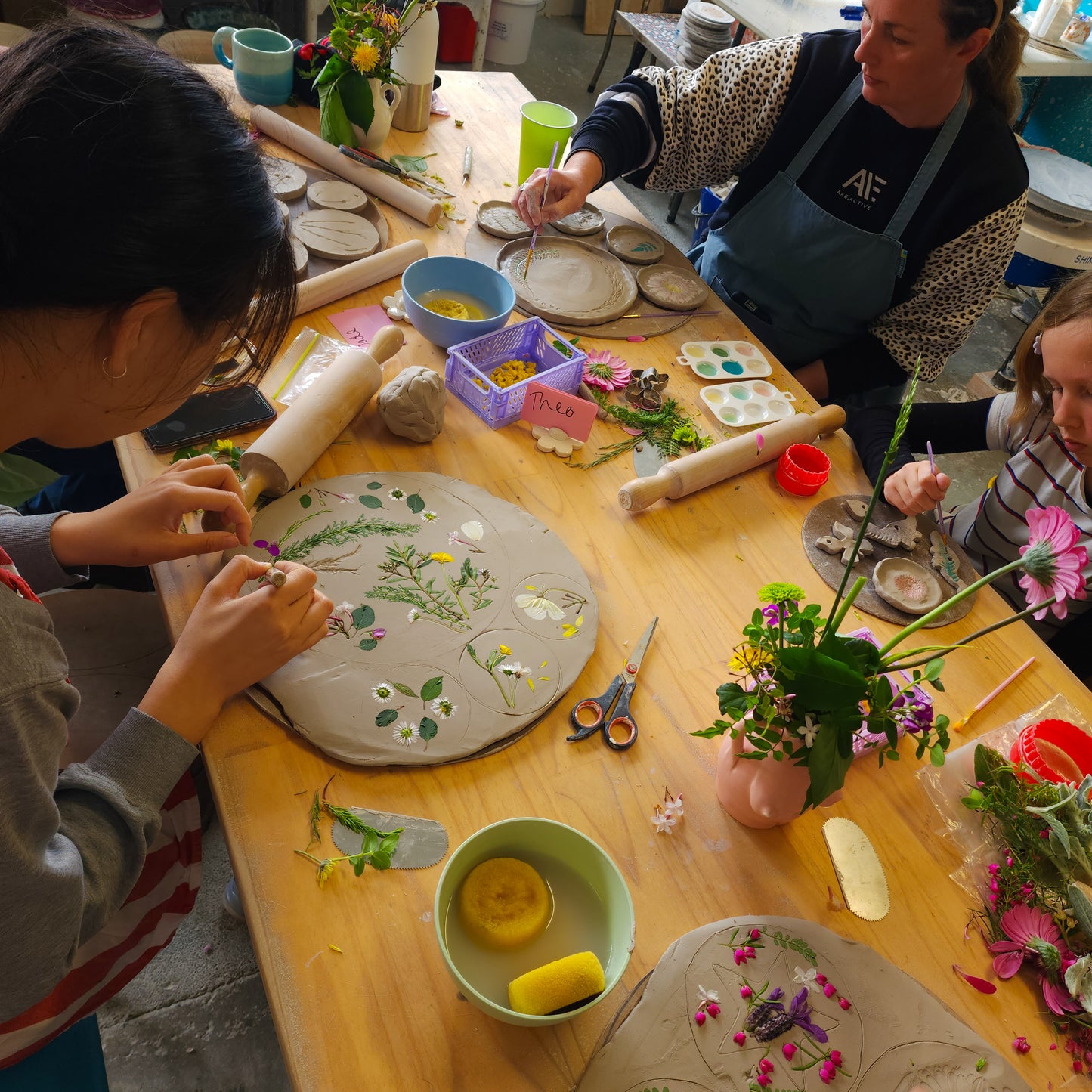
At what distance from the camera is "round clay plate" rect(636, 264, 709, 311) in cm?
170

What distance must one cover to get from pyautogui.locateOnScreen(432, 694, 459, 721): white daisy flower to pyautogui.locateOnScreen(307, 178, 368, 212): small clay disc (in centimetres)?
116

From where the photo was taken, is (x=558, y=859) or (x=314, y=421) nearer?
(x=558, y=859)

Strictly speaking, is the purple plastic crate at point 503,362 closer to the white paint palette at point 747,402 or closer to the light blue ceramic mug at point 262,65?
the white paint palette at point 747,402

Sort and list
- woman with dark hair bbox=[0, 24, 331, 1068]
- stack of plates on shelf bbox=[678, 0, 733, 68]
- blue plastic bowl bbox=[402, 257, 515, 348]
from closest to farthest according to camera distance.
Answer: woman with dark hair bbox=[0, 24, 331, 1068], blue plastic bowl bbox=[402, 257, 515, 348], stack of plates on shelf bbox=[678, 0, 733, 68]

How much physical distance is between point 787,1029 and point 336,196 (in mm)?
1632

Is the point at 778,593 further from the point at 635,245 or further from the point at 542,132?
the point at 542,132

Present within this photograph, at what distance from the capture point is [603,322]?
5.29 feet

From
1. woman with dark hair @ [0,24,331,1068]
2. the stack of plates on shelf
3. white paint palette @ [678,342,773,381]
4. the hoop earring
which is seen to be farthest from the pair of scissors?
the stack of plates on shelf

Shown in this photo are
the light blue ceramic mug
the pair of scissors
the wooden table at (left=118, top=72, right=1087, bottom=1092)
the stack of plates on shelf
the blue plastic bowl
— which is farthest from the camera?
the stack of plates on shelf

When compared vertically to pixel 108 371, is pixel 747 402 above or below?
below

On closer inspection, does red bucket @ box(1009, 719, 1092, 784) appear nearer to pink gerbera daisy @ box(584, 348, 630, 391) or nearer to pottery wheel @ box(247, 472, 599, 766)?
pottery wheel @ box(247, 472, 599, 766)

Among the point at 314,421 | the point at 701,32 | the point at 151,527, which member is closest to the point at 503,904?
the point at 151,527

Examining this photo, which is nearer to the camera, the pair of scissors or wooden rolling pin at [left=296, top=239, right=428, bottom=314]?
the pair of scissors

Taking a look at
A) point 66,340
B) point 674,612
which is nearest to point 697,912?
point 674,612
